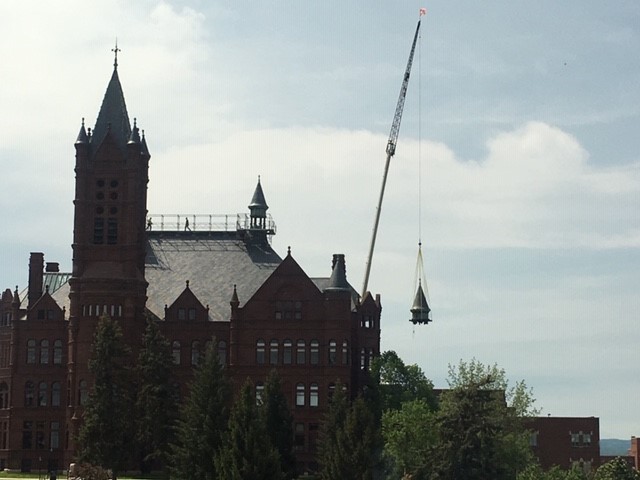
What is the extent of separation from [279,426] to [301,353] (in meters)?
19.5

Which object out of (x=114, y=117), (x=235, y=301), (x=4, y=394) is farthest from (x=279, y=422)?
(x=114, y=117)

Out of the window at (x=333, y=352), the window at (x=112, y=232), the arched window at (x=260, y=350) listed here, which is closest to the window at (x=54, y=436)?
the window at (x=112, y=232)

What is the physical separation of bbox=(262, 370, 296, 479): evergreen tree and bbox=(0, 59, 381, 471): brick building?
627 inches

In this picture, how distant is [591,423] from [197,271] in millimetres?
50031

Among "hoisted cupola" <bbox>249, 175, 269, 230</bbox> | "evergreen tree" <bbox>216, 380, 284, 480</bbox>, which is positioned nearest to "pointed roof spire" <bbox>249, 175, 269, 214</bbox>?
"hoisted cupola" <bbox>249, 175, 269, 230</bbox>

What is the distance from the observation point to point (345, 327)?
129250mm

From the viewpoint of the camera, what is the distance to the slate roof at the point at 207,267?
13588cm

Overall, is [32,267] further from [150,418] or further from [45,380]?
[150,418]

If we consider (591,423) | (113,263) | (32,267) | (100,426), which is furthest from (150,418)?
(591,423)

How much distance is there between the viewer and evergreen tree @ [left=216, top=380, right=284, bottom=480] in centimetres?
9225

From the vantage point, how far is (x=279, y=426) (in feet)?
364

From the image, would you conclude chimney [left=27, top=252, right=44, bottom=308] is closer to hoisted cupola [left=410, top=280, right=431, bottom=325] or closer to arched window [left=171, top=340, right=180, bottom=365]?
arched window [left=171, top=340, right=180, bottom=365]

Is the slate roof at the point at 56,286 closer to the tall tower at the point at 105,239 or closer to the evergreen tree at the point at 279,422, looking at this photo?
the tall tower at the point at 105,239

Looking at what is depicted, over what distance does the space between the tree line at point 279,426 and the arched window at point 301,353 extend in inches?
220
